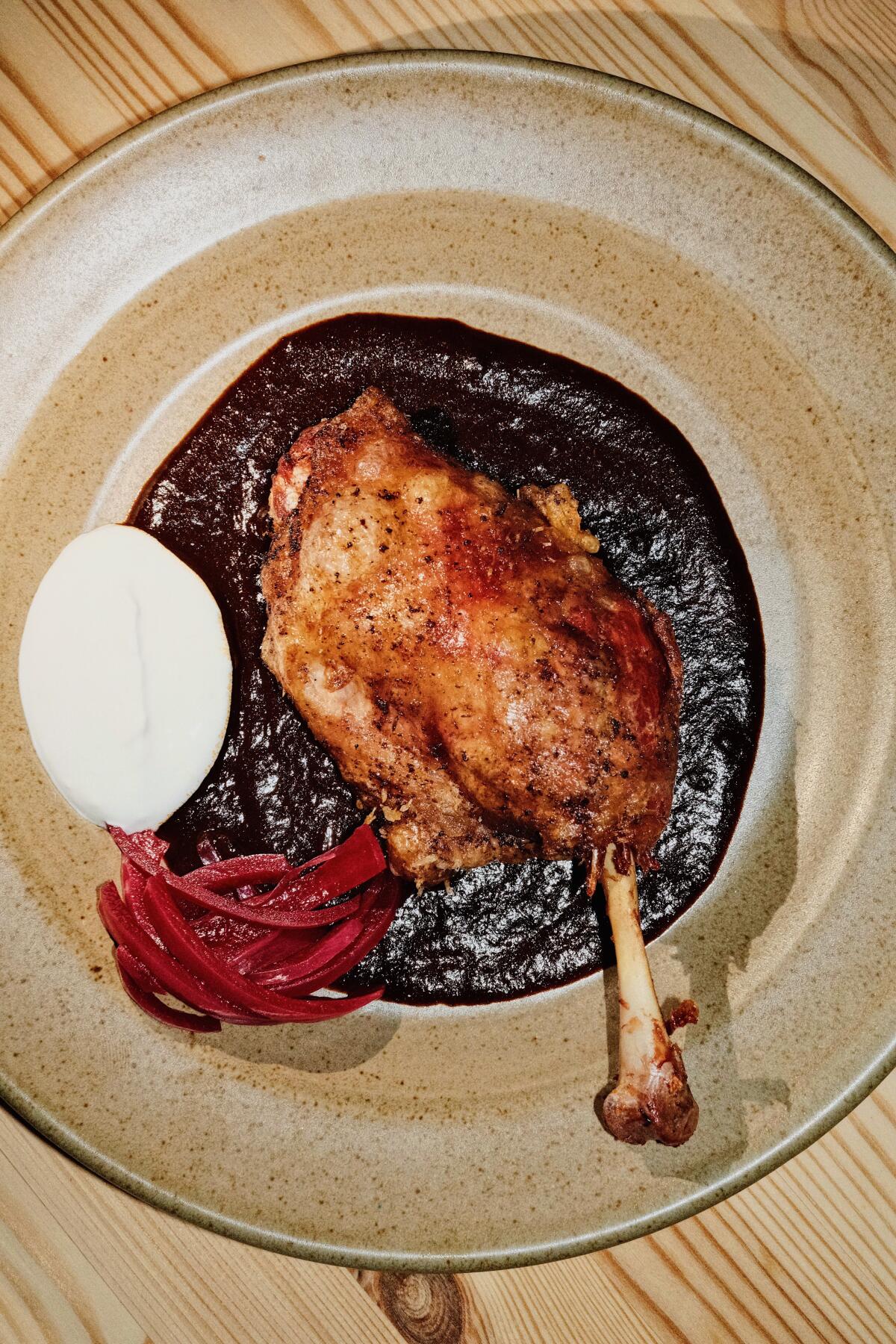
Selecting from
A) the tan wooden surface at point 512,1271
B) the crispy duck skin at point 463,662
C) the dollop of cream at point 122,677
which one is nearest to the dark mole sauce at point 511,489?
the dollop of cream at point 122,677

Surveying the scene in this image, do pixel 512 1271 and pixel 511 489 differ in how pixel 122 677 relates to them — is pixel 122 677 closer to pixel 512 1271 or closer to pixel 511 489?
pixel 511 489

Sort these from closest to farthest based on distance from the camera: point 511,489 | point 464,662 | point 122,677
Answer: point 464,662, point 122,677, point 511,489

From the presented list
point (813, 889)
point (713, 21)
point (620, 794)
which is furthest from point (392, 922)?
point (713, 21)

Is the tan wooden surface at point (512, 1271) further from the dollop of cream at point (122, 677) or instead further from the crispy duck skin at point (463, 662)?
the crispy duck skin at point (463, 662)

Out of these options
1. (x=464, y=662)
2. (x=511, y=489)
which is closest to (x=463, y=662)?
(x=464, y=662)

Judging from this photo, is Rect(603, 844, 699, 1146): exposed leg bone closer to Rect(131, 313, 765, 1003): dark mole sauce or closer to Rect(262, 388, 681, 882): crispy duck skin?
Rect(262, 388, 681, 882): crispy duck skin

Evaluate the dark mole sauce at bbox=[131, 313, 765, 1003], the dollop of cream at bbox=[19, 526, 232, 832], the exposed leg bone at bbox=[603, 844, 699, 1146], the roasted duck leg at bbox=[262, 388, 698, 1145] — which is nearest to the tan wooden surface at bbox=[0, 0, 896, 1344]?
the exposed leg bone at bbox=[603, 844, 699, 1146]
